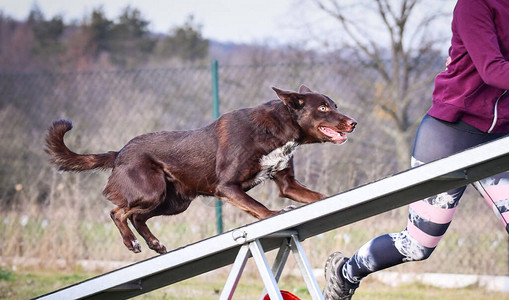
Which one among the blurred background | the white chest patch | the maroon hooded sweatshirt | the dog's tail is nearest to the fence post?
the blurred background

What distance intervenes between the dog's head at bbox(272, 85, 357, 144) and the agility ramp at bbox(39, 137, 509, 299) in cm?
39

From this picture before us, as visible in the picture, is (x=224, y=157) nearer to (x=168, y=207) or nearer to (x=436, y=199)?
(x=168, y=207)

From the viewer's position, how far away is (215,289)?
5.09 m

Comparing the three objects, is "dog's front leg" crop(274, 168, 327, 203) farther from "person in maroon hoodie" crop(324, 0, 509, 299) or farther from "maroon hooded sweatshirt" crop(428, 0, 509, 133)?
"maroon hooded sweatshirt" crop(428, 0, 509, 133)

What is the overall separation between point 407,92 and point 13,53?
696 inches

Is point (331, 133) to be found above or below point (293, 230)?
above

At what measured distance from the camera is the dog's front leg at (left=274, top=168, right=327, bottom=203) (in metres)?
2.96

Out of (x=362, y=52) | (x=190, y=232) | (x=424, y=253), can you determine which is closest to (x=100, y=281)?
(x=424, y=253)

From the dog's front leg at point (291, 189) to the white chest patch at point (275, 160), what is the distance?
9cm

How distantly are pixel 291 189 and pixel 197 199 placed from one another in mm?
3647

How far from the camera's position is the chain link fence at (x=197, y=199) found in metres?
6.18

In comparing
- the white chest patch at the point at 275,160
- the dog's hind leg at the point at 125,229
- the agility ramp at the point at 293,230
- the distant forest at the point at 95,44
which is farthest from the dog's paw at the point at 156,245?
the distant forest at the point at 95,44

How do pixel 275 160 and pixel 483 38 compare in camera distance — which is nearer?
pixel 483 38

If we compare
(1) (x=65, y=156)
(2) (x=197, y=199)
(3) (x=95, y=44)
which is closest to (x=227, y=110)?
(2) (x=197, y=199)
